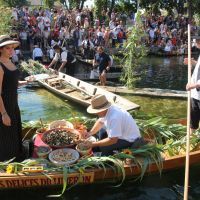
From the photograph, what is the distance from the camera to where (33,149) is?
6945 millimetres

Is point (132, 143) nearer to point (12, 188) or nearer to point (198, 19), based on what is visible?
point (12, 188)

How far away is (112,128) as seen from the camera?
6.26m

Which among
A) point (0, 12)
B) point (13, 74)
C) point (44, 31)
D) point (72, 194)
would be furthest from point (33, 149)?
point (44, 31)

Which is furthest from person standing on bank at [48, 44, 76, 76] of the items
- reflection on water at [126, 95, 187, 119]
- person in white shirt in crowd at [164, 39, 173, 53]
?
person in white shirt in crowd at [164, 39, 173, 53]

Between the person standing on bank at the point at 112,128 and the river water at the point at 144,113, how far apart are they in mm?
690

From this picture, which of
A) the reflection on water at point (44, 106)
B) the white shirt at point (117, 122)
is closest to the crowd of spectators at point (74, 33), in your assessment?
the reflection on water at point (44, 106)

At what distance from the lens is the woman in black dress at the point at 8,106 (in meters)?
5.98

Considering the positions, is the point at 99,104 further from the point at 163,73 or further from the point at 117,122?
the point at 163,73

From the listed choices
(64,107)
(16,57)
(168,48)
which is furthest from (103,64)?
(168,48)

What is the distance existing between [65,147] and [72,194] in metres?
0.80

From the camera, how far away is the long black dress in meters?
6.08

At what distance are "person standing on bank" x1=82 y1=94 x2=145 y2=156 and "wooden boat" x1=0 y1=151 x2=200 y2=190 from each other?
1.37 feet

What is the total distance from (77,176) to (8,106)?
155 centimetres

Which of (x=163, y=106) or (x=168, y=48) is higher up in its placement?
(x=168, y=48)
